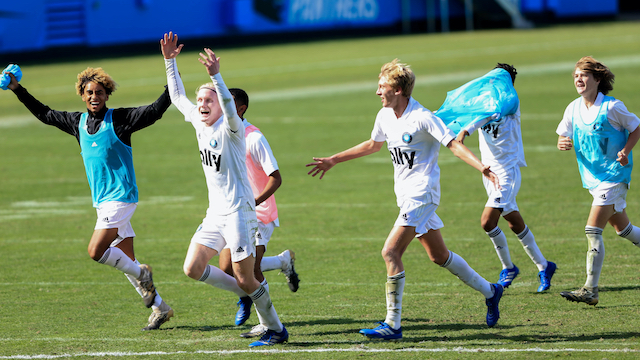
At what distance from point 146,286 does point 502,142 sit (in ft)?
12.5

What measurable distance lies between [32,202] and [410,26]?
37067 millimetres

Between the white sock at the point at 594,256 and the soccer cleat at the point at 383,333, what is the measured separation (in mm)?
1944

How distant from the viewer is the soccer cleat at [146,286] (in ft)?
23.5

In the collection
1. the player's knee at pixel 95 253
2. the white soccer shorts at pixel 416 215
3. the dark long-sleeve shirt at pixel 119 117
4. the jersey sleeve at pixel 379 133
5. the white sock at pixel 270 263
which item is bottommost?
the white sock at pixel 270 263

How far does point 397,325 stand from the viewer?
6531mm

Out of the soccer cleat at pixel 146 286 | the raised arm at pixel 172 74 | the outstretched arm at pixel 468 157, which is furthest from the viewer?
the soccer cleat at pixel 146 286

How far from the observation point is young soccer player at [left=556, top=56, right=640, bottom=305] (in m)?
7.17

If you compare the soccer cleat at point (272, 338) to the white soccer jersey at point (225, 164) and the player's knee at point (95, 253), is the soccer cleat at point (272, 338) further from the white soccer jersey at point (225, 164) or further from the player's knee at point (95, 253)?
the player's knee at point (95, 253)

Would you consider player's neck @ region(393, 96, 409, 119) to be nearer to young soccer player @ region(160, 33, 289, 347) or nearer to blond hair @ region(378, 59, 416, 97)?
blond hair @ region(378, 59, 416, 97)

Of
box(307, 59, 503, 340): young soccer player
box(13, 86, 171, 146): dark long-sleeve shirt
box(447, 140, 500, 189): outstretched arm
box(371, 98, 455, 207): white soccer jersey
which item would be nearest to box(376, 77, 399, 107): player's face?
box(307, 59, 503, 340): young soccer player

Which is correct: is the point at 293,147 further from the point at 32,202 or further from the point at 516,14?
the point at 516,14

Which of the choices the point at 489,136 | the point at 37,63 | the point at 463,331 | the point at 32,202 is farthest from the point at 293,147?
the point at 37,63

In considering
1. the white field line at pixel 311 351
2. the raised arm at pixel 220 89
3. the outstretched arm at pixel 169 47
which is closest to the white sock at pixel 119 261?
the white field line at pixel 311 351

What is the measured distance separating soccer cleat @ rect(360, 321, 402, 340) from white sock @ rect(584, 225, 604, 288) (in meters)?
1.94
